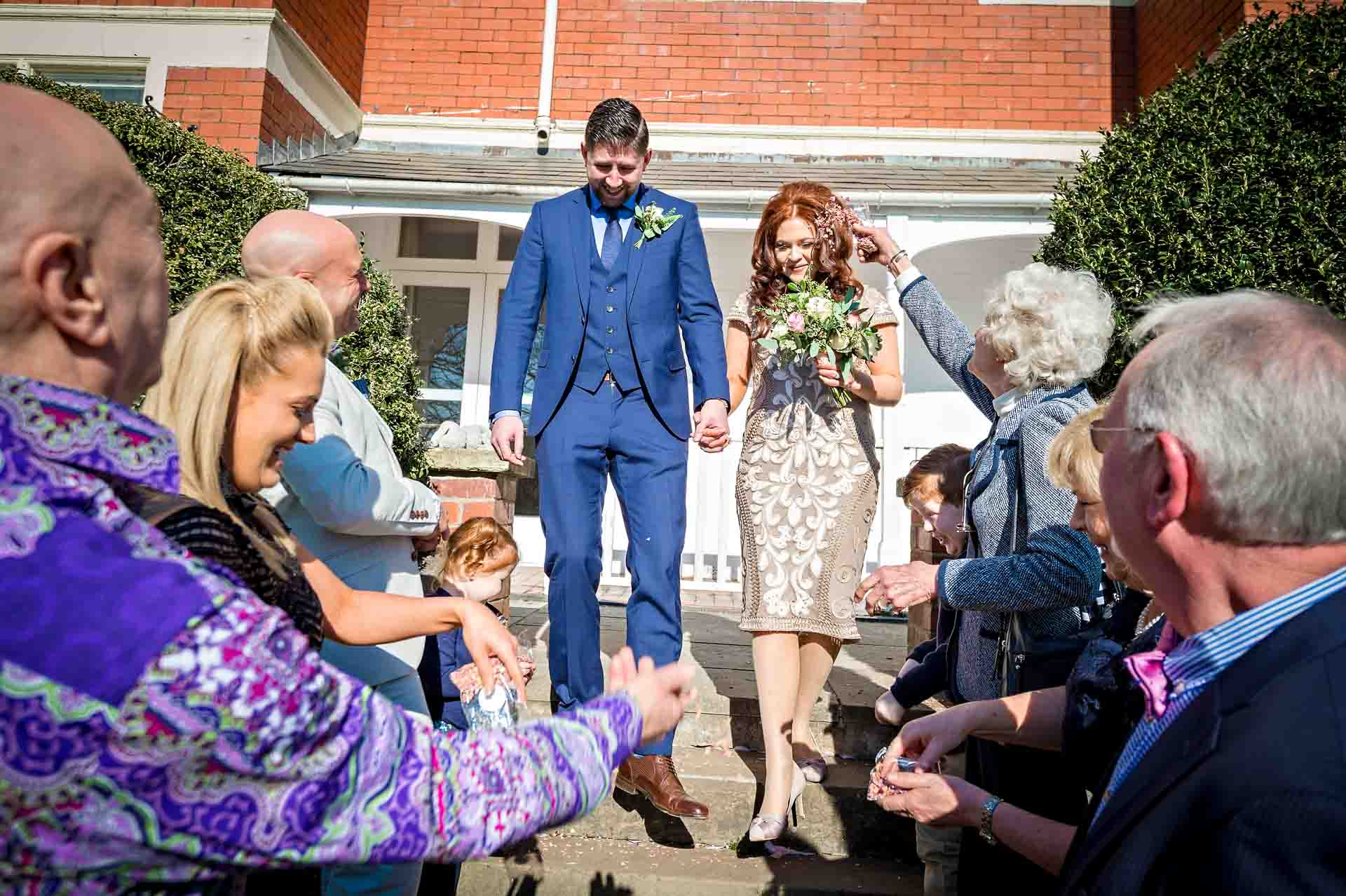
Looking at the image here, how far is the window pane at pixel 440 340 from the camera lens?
32.0 feet

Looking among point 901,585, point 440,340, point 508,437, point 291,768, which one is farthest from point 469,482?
point 440,340

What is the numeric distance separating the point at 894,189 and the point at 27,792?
785cm

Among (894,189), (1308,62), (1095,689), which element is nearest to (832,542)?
(1095,689)

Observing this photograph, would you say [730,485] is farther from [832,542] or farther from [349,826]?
[349,826]

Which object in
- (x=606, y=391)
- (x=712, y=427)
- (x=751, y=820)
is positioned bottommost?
(x=751, y=820)

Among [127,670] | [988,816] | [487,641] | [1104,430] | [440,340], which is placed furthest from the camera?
[440,340]

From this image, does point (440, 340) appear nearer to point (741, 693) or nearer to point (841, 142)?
point (841, 142)

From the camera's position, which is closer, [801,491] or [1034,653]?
[1034,653]

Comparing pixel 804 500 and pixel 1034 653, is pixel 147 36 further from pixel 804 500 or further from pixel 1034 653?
pixel 1034 653

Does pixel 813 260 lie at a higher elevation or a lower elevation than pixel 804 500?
higher

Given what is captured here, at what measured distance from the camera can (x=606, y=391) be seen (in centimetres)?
364

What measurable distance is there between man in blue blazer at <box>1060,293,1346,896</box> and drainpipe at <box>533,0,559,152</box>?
383 inches

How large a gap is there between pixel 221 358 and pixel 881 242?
280cm

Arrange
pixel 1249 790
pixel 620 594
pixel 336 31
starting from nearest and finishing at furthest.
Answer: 1. pixel 1249 790
2. pixel 620 594
3. pixel 336 31
